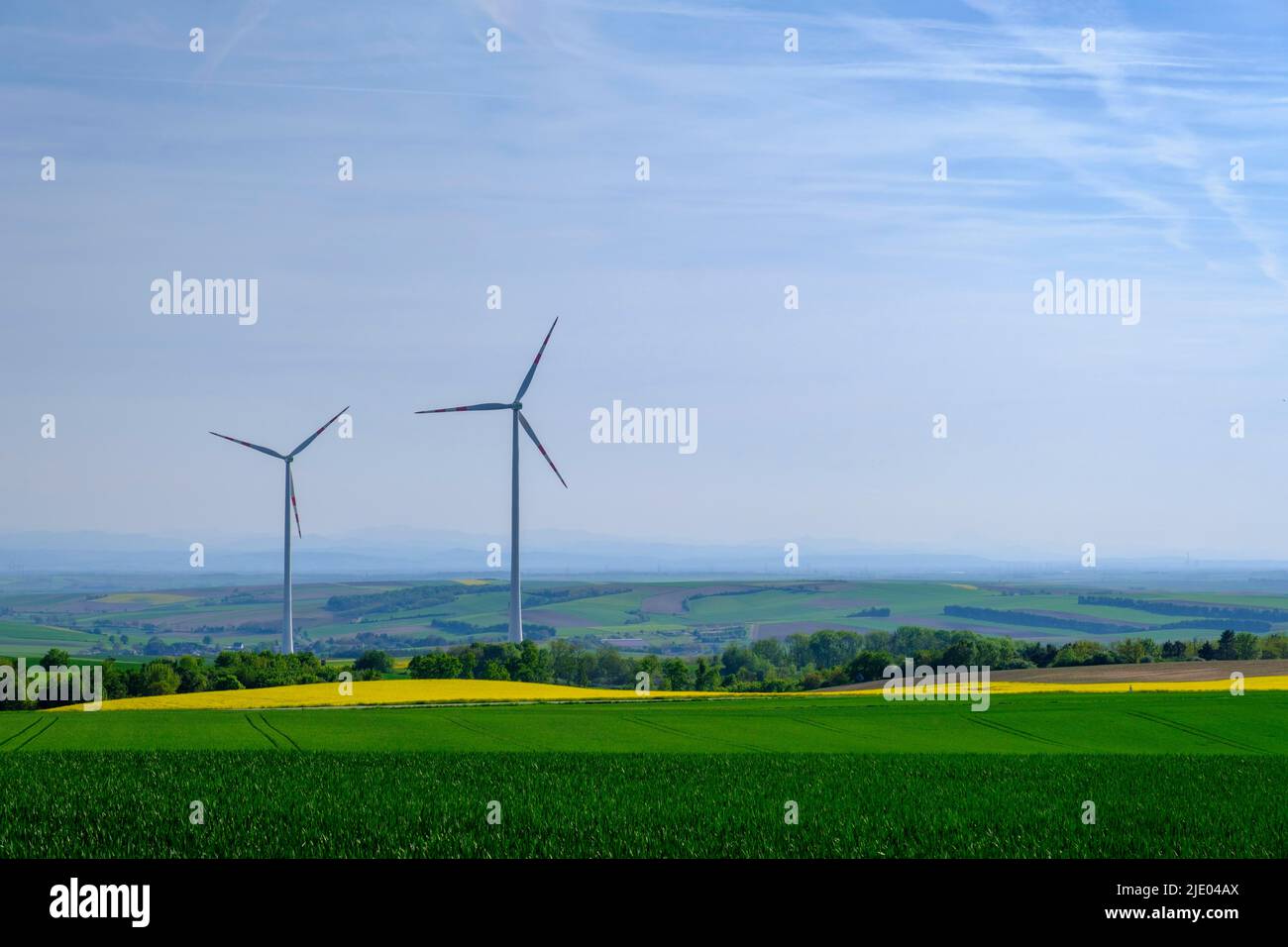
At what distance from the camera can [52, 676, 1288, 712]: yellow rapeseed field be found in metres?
56.2

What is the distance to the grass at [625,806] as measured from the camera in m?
18.2

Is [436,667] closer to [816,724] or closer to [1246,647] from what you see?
[816,724]

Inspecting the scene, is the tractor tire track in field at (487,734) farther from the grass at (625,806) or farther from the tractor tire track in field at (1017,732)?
the tractor tire track in field at (1017,732)

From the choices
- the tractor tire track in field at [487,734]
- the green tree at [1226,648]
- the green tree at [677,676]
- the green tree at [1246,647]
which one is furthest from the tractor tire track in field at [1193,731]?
the green tree at [1246,647]

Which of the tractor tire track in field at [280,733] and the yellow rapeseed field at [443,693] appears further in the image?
the yellow rapeseed field at [443,693]

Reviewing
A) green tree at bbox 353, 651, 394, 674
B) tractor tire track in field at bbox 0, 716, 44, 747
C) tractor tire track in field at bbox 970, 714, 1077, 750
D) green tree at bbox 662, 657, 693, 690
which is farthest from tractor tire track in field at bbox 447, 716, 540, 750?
green tree at bbox 662, 657, 693, 690

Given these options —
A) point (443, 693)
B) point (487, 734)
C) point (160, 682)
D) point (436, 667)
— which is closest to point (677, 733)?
point (487, 734)

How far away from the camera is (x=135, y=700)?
60.9 meters

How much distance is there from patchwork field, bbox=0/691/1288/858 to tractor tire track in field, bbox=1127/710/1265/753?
21cm

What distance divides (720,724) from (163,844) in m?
28.6

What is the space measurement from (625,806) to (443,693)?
40.7m

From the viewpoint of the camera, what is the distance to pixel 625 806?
71.1 feet

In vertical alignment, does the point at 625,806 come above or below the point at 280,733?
above

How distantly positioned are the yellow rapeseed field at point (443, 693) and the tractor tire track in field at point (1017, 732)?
10.8m
